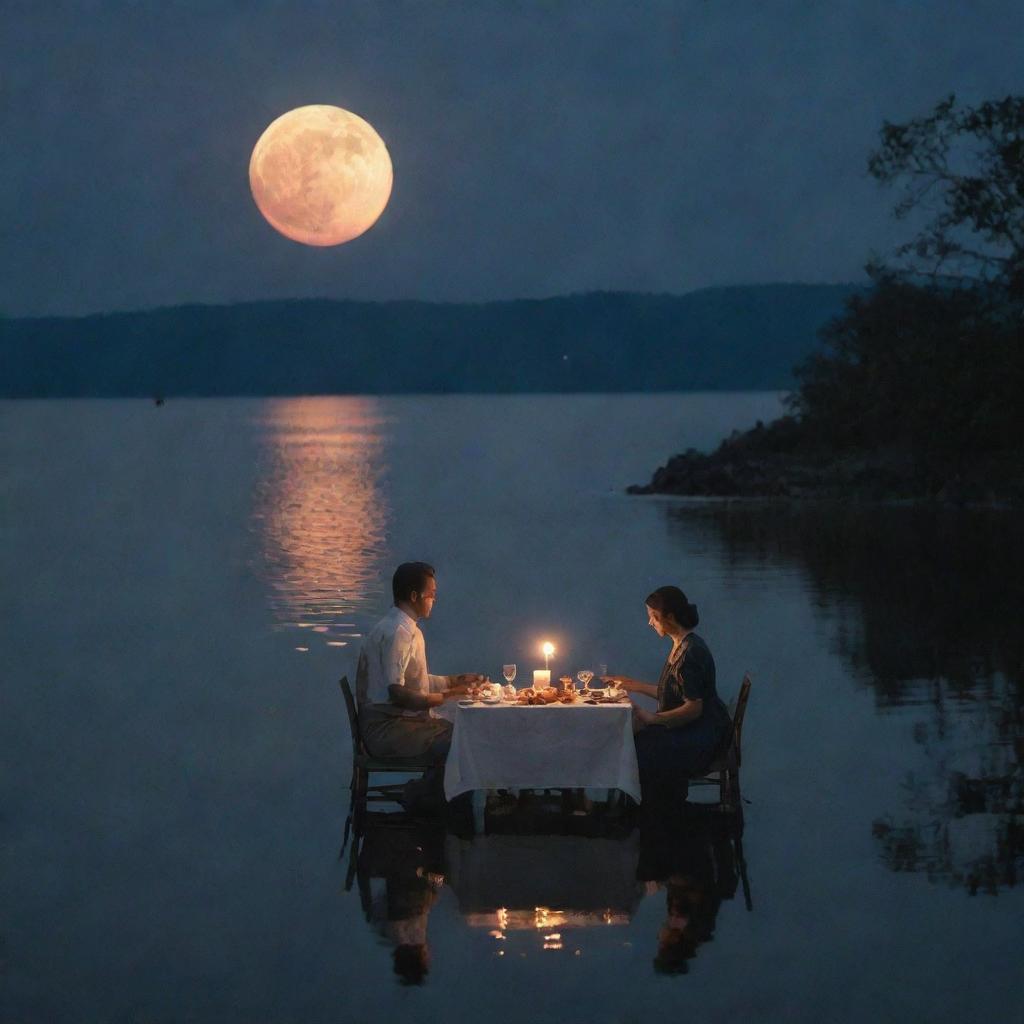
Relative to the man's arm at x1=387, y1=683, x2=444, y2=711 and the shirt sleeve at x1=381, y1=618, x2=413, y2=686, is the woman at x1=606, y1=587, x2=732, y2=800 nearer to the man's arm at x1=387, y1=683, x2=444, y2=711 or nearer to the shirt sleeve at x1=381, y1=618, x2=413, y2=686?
the man's arm at x1=387, y1=683, x2=444, y2=711

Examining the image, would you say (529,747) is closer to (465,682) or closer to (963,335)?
(465,682)

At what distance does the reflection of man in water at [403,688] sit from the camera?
9.64m

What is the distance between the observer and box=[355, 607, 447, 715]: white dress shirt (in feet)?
31.6

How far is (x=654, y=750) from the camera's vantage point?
9.61 m

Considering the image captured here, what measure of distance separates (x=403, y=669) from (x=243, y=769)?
6.90ft

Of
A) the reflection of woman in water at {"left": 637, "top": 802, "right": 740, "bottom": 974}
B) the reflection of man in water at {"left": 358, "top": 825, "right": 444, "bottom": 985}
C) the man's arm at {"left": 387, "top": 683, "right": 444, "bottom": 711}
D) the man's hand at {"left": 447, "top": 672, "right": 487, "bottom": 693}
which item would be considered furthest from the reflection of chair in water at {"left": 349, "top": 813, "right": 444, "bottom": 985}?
the reflection of woman in water at {"left": 637, "top": 802, "right": 740, "bottom": 974}

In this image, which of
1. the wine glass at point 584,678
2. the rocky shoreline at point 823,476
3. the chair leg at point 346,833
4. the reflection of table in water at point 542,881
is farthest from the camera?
the rocky shoreline at point 823,476

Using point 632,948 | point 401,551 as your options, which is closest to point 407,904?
point 632,948

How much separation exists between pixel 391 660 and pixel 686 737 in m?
1.58

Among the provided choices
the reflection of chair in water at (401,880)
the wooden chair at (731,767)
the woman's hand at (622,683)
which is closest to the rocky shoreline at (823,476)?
the woman's hand at (622,683)

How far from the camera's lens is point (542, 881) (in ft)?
A: 27.5

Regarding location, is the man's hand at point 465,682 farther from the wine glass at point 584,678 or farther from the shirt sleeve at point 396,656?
the wine glass at point 584,678

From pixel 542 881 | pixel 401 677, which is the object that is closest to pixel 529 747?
pixel 401 677

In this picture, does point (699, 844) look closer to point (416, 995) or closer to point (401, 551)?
point (416, 995)
